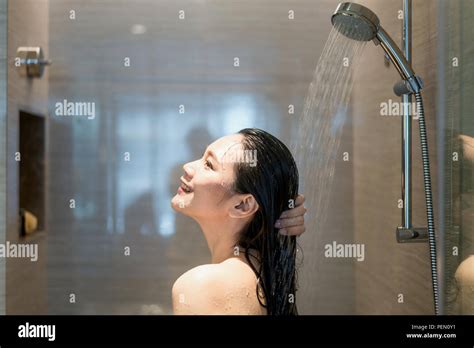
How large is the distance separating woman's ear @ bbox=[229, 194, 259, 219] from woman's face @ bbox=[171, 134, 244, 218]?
14 mm

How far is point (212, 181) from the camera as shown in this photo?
1.57 meters

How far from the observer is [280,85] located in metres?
1.74

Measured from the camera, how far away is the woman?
1.53m

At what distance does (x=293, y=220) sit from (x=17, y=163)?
0.80 m

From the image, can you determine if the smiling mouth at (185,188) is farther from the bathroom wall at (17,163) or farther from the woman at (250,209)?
the bathroom wall at (17,163)

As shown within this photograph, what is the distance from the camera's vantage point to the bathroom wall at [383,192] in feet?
5.68

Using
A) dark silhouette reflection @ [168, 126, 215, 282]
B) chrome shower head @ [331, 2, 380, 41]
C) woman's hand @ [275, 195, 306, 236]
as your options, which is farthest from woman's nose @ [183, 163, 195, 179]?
chrome shower head @ [331, 2, 380, 41]

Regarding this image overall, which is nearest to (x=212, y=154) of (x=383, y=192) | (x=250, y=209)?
(x=250, y=209)

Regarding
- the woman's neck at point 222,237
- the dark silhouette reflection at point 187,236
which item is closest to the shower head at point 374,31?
the dark silhouette reflection at point 187,236

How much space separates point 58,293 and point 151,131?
54cm

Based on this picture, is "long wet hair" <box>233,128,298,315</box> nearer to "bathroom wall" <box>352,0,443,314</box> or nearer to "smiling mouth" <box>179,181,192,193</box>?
"smiling mouth" <box>179,181,192,193</box>

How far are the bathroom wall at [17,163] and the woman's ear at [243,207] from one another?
22.7 inches
